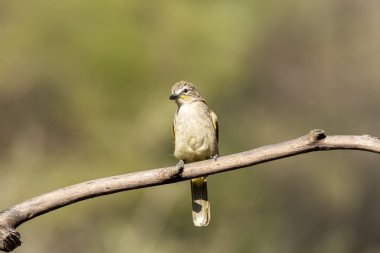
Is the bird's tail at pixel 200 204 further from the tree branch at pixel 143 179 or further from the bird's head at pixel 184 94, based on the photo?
the tree branch at pixel 143 179

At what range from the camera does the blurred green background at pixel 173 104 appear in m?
13.1

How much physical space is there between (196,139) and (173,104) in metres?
7.01

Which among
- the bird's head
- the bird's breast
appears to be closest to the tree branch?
the bird's breast

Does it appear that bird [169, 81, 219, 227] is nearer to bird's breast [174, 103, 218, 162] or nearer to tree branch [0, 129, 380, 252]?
bird's breast [174, 103, 218, 162]

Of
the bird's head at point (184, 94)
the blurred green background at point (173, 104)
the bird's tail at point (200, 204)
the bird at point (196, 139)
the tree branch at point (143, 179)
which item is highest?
the blurred green background at point (173, 104)

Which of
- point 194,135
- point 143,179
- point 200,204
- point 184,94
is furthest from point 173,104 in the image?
point 143,179

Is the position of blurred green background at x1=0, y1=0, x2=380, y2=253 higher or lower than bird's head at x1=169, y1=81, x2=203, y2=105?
higher

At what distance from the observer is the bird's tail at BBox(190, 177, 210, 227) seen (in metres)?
5.85

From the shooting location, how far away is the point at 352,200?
13766 mm

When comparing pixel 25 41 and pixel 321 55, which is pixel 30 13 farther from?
pixel 321 55

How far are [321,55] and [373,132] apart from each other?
14.9 feet

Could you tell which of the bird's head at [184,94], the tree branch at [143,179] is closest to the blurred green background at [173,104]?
the bird's head at [184,94]

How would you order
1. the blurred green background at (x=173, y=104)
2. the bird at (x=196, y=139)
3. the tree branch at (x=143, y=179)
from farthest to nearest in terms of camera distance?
the blurred green background at (x=173, y=104) → the bird at (x=196, y=139) → the tree branch at (x=143, y=179)

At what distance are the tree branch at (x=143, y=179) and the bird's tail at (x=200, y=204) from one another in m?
1.49
